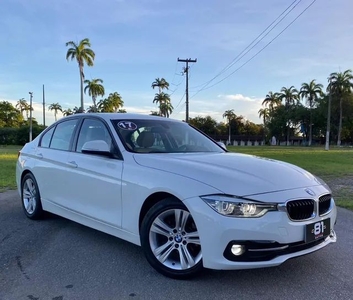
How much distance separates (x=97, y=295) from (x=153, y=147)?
1808 millimetres

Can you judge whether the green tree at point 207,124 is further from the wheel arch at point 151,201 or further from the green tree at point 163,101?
the wheel arch at point 151,201

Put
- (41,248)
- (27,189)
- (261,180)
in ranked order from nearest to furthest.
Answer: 1. (261,180)
2. (41,248)
3. (27,189)

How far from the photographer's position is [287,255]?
3.08 metres

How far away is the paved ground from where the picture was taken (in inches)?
122

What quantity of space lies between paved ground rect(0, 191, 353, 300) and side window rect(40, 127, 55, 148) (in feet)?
4.88

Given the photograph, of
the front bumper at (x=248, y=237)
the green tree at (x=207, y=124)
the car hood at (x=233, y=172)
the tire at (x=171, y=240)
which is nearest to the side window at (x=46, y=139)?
the car hood at (x=233, y=172)

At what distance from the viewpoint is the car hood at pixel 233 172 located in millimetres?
3152

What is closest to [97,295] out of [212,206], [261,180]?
[212,206]

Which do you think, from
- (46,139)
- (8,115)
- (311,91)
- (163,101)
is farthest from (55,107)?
(46,139)

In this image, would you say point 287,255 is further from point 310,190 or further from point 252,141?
point 252,141

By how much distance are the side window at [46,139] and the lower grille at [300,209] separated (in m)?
3.80

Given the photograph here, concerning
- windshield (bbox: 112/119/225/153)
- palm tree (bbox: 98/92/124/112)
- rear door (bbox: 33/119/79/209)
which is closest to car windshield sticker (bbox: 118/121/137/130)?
windshield (bbox: 112/119/225/153)

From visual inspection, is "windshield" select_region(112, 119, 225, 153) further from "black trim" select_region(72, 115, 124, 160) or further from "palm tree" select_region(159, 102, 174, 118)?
"palm tree" select_region(159, 102, 174, 118)

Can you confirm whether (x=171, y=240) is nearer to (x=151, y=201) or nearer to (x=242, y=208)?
(x=151, y=201)
